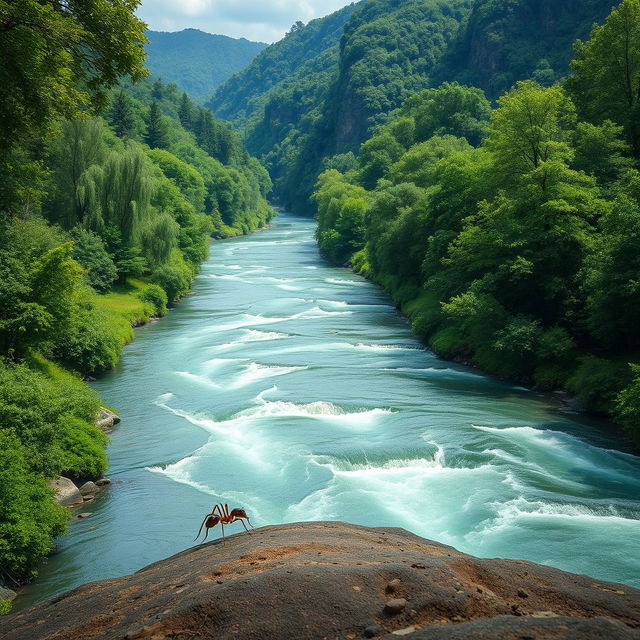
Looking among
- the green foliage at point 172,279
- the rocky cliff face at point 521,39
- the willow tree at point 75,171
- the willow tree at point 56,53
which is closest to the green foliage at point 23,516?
the willow tree at point 56,53

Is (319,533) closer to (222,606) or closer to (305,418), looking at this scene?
(222,606)

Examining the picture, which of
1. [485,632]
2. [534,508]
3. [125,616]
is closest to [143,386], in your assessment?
[534,508]

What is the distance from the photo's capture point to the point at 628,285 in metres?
27.6

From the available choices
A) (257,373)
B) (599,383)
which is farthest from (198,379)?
(599,383)

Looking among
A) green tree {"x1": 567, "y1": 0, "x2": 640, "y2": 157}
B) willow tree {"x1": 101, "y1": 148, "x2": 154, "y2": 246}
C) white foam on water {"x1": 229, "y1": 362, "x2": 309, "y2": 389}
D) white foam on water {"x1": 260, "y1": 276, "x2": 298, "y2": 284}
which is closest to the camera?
white foam on water {"x1": 229, "y1": 362, "x2": 309, "y2": 389}

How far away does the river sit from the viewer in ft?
61.1

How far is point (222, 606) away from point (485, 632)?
114 inches

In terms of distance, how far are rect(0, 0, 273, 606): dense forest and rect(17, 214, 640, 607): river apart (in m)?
1.73

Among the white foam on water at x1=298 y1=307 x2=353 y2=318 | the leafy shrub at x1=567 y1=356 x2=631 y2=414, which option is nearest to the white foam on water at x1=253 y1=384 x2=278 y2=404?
the leafy shrub at x1=567 y1=356 x2=631 y2=414

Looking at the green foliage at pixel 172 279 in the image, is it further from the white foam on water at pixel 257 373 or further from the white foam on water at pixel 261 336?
the white foam on water at pixel 257 373

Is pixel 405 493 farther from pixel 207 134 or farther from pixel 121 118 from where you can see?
pixel 207 134

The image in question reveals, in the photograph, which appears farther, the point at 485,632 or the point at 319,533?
the point at 319,533

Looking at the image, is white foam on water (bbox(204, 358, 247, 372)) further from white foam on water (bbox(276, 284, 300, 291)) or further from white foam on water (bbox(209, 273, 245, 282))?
white foam on water (bbox(209, 273, 245, 282))

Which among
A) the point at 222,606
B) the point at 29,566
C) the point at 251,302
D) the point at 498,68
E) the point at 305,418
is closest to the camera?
the point at 222,606
